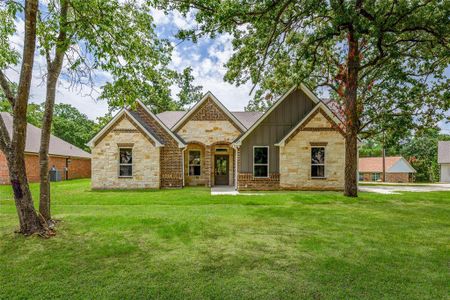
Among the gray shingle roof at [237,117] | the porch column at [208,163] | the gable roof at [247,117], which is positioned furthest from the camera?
the gable roof at [247,117]

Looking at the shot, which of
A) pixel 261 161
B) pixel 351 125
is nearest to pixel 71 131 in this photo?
pixel 261 161

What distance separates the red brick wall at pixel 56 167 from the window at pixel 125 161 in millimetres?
3950

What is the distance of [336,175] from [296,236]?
1015 cm

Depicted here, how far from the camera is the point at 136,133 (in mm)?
15547

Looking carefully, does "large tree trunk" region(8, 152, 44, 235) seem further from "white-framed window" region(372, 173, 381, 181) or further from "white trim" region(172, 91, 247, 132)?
"white-framed window" region(372, 173, 381, 181)

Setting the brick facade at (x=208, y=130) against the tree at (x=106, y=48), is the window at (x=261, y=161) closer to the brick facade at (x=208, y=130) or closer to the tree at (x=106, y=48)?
the brick facade at (x=208, y=130)

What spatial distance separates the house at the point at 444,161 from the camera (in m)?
35.6

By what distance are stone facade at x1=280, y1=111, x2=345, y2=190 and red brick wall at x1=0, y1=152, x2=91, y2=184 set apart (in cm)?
1340

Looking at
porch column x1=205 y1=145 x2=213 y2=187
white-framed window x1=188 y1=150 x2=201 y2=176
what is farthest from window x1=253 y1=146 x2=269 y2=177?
white-framed window x1=188 y1=150 x2=201 y2=176

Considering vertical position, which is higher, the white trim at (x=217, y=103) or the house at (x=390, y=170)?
the white trim at (x=217, y=103)

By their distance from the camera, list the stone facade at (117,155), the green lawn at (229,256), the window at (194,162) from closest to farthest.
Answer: the green lawn at (229,256), the stone facade at (117,155), the window at (194,162)

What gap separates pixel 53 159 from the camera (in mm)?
24156

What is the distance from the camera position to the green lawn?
3.32m

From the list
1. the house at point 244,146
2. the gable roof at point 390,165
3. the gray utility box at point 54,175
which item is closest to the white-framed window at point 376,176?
the gable roof at point 390,165
